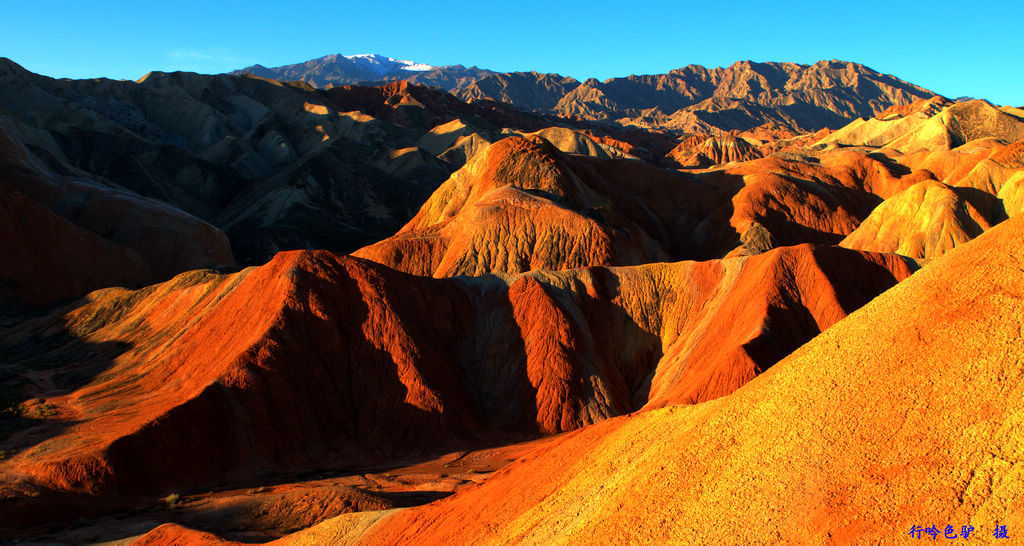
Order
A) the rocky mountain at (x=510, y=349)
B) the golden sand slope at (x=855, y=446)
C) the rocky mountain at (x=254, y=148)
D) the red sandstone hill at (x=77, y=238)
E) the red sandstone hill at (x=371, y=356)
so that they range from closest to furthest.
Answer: the golden sand slope at (x=855, y=446) → the rocky mountain at (x=510, y=349) → the red sandstone hill at (x=371, y=356) → the red sandstone hill at (x=77, y=238) → the rocky mountain at (x=254, y=148)

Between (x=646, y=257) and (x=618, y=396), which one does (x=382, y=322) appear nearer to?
(x=618, y=396)

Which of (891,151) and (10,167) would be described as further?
(891,151)

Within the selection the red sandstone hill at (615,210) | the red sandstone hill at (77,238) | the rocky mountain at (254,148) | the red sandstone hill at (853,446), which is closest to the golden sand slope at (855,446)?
the red sandstone hill at (853,446)

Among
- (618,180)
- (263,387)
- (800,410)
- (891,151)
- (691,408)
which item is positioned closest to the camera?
(800,410)

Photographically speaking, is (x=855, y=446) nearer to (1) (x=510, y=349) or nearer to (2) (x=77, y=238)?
(1) (x=510, y=349)

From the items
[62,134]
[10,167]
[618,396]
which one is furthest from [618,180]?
[62,134]

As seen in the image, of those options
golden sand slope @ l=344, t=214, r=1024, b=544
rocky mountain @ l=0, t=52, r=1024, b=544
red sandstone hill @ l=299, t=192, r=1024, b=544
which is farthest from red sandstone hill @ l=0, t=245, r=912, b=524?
golden sand slope @ l=344, t=214, r=1024, b=544

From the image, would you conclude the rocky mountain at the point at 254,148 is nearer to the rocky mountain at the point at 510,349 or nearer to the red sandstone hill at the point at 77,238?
the rocky mountain at the point at 510,349

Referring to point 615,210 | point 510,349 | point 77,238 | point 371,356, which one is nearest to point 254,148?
point 77,238
